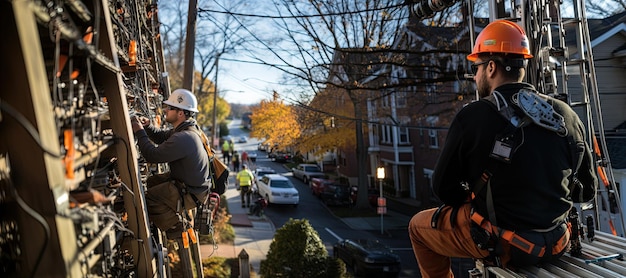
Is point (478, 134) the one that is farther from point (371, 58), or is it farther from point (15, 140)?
point (371, 58)

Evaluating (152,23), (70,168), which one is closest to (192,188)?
(70,168)

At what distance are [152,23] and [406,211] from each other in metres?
20.7

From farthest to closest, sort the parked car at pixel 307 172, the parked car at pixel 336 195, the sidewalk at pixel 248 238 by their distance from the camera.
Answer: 1. the parked car at pixel 307 172
2. the parked car at pixel 336 195
3. the sidewalk at pixel 248 238

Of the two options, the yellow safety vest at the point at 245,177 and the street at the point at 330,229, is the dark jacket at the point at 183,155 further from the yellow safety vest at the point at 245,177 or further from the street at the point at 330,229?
the yellow safety vest at the point at 245,177

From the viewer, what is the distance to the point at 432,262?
4.05 m

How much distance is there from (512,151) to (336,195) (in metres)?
24.5

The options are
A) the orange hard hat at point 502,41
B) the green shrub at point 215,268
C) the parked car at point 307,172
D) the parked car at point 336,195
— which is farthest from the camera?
the parked car at point 307,172

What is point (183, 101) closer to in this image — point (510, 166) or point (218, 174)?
point (218, 174)

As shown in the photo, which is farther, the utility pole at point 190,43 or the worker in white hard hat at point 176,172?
the utility pole at point 190,43

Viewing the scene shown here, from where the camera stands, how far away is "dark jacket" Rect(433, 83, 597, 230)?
325 centimetres

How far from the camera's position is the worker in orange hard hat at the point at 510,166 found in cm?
327

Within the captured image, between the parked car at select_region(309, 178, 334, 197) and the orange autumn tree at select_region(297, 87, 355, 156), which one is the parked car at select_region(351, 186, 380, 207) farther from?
the orange autumn tree at select_region(297, 87, 355, 156)

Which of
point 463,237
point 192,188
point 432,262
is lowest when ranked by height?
point 432,262

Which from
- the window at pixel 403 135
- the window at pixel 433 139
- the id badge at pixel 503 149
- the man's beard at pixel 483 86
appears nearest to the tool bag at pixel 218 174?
the man's beard at pixel 483 86
